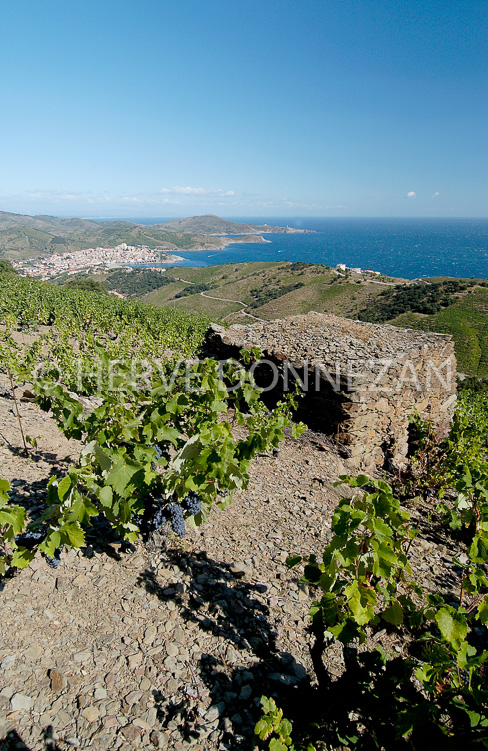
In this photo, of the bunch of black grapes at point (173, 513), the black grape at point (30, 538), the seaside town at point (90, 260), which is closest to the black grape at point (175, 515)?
the bunch of black grapes at point (173, 513)

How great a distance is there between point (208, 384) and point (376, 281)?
7908 cm

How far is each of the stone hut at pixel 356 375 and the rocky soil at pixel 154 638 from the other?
3.58 metres

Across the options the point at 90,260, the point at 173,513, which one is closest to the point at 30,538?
the point at 173,513

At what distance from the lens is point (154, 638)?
10.7 feet

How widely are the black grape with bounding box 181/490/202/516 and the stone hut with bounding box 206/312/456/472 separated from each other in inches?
181

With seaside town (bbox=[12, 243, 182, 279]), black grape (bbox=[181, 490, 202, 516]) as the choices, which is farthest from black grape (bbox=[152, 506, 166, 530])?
seaside town (bbox=[12, 243, 182, 279])

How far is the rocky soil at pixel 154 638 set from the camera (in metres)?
2.58

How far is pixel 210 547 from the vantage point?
4.61m

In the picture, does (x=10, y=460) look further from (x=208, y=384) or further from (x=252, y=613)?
(x=252, y=613)

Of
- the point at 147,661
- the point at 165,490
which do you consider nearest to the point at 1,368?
the point at 165,490

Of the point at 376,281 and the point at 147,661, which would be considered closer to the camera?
the point at 147,661

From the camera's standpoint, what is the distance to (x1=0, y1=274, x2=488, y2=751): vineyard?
7.66 feet

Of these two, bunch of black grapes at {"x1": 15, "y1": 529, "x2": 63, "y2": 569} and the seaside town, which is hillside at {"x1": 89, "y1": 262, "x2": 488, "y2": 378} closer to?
the seaside town

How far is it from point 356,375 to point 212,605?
587 centimetres
